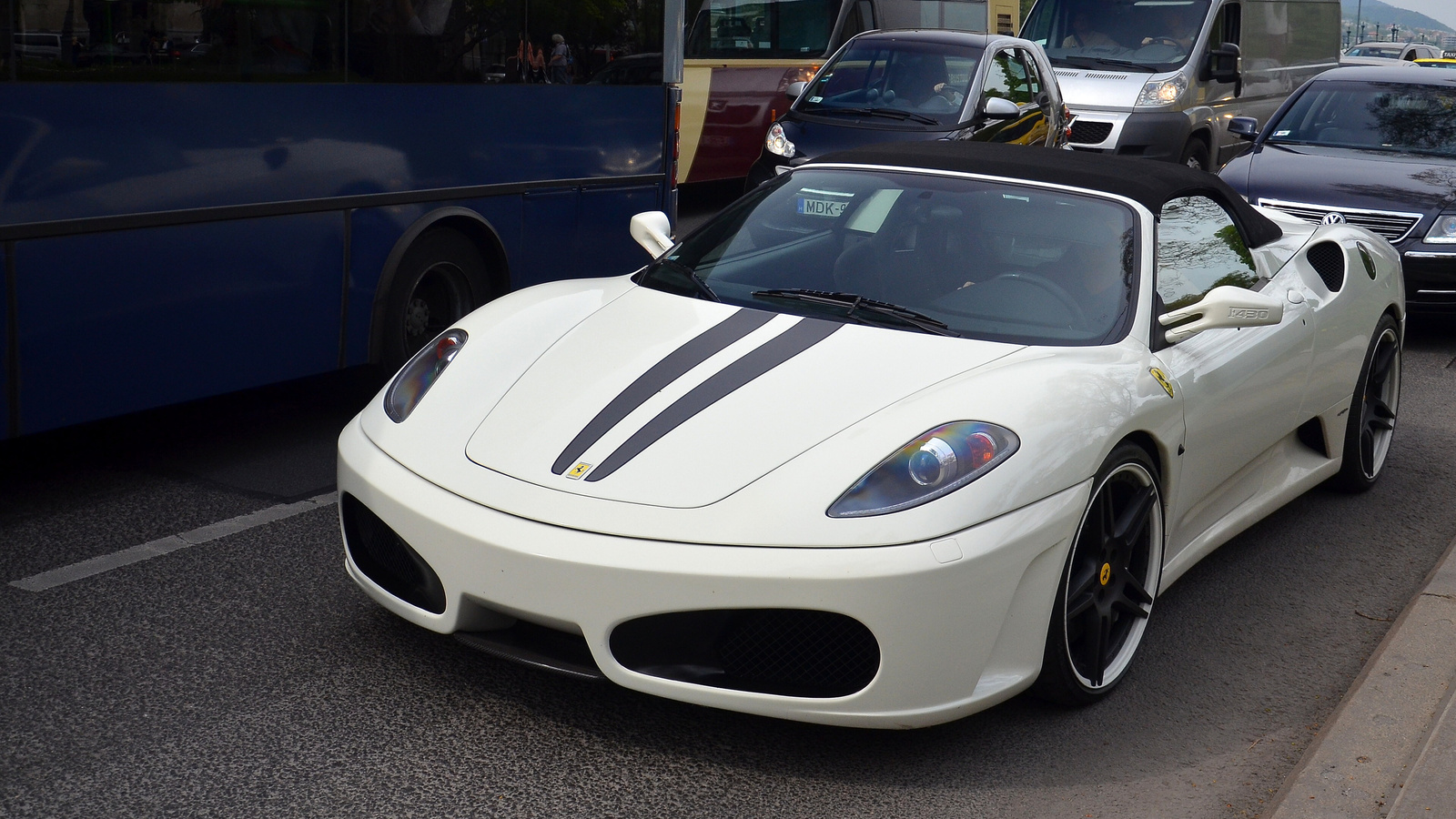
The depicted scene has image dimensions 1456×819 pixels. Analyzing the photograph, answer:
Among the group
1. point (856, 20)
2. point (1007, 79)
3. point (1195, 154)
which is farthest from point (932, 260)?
point (856, 20)

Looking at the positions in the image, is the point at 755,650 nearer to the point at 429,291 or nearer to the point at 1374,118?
the point at 429,291

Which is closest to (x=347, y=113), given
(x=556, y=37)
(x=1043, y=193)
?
(x=556, y=37)

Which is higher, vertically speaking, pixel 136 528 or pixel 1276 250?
pixel 1276 250

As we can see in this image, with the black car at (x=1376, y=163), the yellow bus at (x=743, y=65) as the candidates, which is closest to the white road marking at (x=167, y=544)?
the black car at (x=1376, y=163)

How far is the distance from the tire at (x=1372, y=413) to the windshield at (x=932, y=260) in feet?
5.66

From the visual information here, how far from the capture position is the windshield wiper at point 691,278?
4.19 metres

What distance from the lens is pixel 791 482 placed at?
3162 millimetres

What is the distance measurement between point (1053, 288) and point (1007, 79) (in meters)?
7.59

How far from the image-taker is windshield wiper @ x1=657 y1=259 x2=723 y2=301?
4193mm

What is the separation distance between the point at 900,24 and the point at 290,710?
14118mm

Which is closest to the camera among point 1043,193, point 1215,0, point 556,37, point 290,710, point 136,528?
point 290,710

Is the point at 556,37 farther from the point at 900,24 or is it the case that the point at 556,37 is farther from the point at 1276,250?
the point at 900,24

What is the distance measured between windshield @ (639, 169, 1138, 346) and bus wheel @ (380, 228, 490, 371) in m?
2.09

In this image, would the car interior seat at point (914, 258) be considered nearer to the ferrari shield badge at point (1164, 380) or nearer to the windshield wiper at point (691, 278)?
the windshield wiper at point (691, 278)
